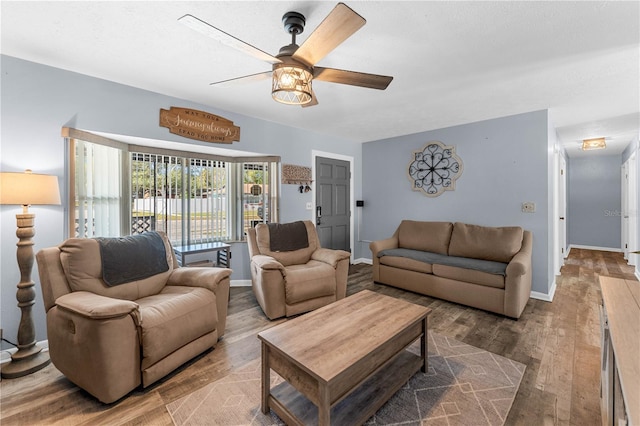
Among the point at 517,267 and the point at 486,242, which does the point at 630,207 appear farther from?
the point at 517,267

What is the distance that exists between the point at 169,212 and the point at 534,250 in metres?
4.64

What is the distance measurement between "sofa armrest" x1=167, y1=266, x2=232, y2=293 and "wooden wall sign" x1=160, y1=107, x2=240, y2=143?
159cm

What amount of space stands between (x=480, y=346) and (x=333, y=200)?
122 inches

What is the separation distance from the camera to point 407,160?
15.4 ft

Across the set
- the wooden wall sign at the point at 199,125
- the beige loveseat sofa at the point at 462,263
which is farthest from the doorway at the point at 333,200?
the wooden wall sign at the point at 199,125

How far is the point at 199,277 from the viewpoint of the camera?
2.41 meters

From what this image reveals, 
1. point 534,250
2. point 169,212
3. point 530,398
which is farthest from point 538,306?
point 169,212

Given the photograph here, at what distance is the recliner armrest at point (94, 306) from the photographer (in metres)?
1.61

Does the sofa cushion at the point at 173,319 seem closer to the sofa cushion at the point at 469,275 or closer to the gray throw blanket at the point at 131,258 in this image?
the gray throw blanket at the point at 131,258

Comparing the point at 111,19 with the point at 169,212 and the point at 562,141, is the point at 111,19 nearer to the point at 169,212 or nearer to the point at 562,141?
the point at 169,212

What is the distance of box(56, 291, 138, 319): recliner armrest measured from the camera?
161cm

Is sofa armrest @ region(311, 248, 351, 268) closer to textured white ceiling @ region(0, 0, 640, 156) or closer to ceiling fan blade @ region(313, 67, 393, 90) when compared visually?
textured white ceiling @ region(0, 0, 640, 156)

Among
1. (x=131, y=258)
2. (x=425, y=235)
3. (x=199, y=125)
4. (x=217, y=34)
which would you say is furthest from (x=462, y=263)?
(x=199, y=125)

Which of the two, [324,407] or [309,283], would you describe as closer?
[324,407]
